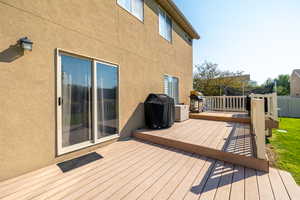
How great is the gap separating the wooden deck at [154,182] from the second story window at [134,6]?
4436 mm

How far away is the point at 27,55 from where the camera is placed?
2160 millimetres

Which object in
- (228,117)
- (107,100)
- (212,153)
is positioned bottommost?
(212,153)

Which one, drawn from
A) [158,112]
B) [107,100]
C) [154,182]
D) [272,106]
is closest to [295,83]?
[272,106]

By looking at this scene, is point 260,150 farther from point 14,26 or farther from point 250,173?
point 14,26

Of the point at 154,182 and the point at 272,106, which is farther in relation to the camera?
the point at 272,106

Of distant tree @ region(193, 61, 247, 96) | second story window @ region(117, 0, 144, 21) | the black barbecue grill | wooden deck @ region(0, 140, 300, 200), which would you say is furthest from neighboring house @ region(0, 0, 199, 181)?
distant tree @ region(193, 61, 247, 96)

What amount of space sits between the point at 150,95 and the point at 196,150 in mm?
2562

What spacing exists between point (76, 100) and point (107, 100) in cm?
83

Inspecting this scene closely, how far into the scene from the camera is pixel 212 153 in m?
2.71

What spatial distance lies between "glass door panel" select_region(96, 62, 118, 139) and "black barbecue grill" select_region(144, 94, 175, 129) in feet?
4.04

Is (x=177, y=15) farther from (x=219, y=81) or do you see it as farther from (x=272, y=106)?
(x=219, y=81)

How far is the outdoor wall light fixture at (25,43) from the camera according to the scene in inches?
81.7

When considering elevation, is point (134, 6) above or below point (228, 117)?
above

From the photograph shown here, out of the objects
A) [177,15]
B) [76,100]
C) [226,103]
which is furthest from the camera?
[226,103]
